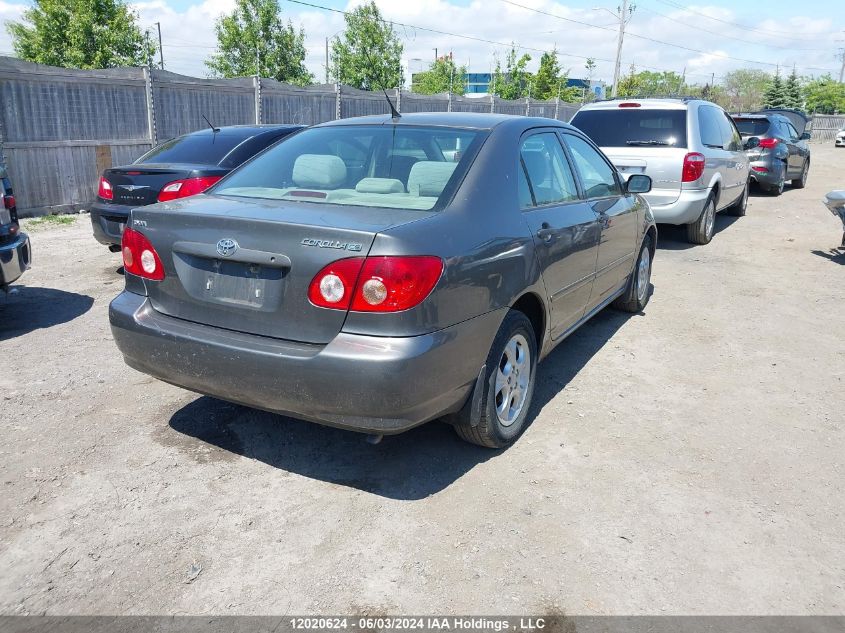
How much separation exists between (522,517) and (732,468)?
127 cm

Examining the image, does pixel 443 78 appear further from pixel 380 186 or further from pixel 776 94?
pixel 380 186

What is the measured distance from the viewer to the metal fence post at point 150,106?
12.6 meters

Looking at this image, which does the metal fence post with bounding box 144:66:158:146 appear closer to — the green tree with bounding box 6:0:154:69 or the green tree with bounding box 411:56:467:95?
the green tree with bounding box 6:0:154:69

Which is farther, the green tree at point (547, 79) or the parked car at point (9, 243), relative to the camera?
the green tree at point (547, 79)

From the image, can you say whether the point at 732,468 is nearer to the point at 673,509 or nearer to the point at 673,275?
the point at 673,509

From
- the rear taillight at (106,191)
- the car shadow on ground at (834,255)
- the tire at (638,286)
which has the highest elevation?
the rear taillight at (106,191)

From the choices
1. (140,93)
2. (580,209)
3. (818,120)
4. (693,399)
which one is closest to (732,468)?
(693,399)

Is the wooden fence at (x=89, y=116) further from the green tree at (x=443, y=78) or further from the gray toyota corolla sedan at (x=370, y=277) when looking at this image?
the green tree at (x=443, y=78)

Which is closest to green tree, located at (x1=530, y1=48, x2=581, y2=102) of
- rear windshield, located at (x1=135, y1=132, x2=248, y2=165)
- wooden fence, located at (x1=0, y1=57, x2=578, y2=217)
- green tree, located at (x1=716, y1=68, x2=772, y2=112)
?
wooden fence, located at (x1=0, y1=57, x2=578, y2=217)

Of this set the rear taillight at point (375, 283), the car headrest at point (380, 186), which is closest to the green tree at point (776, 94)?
the car headrest at point (380, 186)

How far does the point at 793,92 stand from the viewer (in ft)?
189

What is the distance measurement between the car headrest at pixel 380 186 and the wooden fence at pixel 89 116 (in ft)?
30.4

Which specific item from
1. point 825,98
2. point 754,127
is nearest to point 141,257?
point 754,127

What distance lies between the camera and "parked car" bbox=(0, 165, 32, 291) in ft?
16.9
